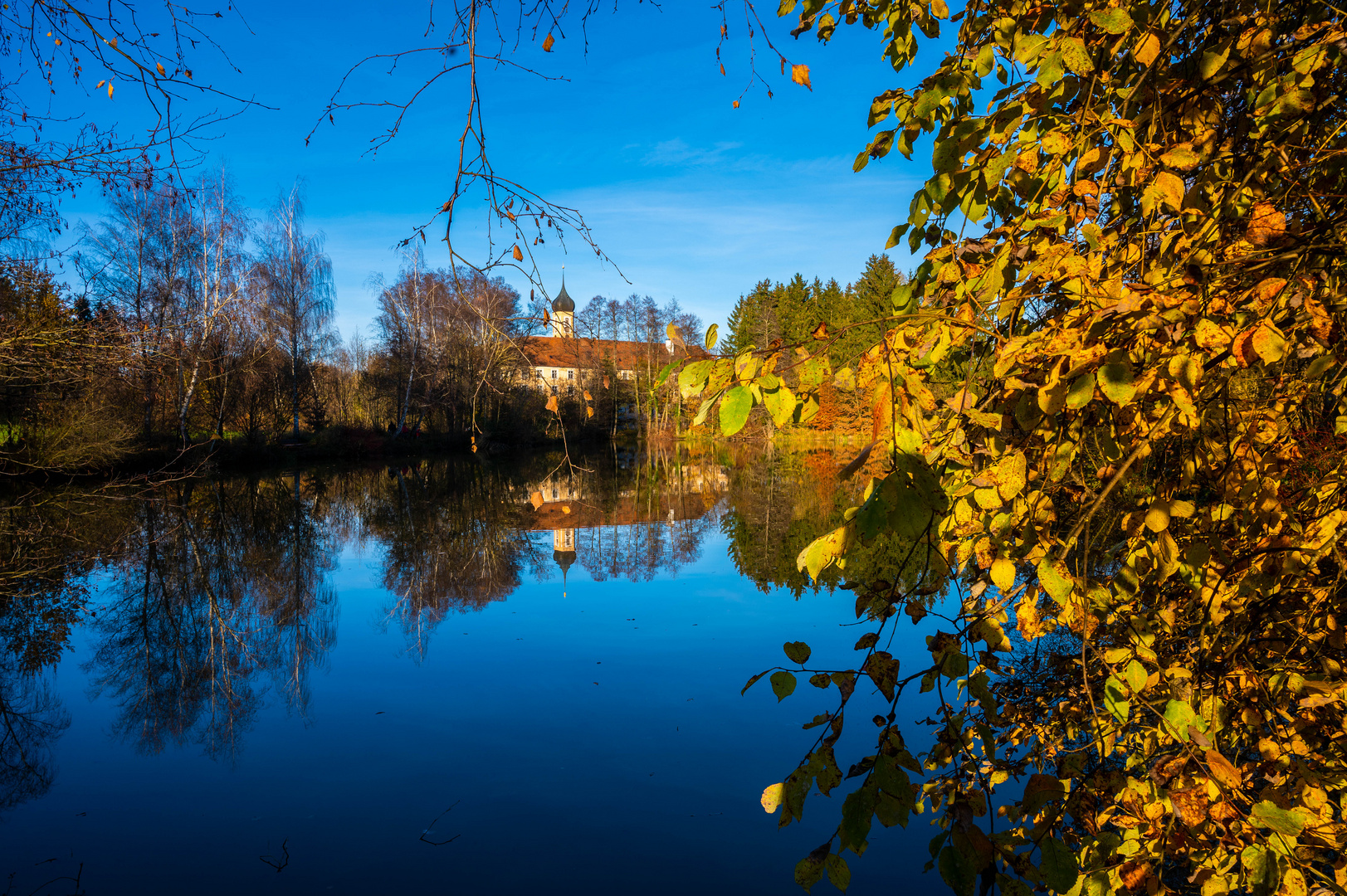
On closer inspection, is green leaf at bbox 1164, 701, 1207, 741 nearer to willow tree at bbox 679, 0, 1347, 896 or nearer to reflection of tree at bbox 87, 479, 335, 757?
willow tree at bbox 679, 0, 1347, 896

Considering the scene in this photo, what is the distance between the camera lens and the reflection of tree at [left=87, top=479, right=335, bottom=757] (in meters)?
5.07

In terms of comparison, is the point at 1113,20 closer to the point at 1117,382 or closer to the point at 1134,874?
the point at 1117,382

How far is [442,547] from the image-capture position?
10.3 metres

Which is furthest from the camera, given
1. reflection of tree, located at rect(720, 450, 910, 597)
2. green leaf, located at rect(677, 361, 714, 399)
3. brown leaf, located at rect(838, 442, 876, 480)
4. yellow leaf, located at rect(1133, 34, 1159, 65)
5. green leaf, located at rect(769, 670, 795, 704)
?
reflection of tree, located at rect(720, 450, 910, 597)

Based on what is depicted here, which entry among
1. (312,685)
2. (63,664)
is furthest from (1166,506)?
(63,664)

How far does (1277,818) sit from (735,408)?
0.96 meters

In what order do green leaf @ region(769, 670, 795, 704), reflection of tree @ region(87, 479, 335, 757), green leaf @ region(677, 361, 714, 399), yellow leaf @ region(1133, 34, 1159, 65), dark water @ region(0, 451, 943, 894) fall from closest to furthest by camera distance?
green leaf @ region(677, 361, 714, 399) → green leaf @ region(769, 670, 795, 704) → yellow leaf @ region(1133, 34, 1159, 65) → dark water @ region(0, 451, 943, 894) → reflection of tree @ region(87, 479, 335, 757)

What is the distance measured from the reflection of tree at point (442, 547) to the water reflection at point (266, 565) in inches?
1.6

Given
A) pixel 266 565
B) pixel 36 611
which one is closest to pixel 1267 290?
pixel 36 611

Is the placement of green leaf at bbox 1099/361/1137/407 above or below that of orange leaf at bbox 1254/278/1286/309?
below

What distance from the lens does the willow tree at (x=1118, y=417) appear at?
3.25 feet

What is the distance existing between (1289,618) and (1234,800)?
0.74 meters

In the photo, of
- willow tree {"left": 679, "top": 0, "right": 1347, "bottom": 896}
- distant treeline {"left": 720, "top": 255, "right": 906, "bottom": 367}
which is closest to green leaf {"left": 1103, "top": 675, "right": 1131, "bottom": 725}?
willow tree {"left": 679, "top": 0, "right": 1347, "bottom": 896}

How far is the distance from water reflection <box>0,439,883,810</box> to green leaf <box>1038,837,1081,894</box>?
0.62 meters
